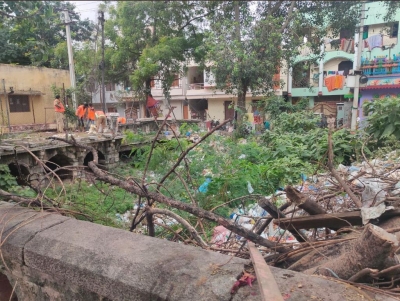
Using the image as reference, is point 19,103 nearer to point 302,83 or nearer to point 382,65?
point 302,83

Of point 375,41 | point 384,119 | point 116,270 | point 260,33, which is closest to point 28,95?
point 260,33

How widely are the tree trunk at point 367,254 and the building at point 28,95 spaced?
16.1 metres

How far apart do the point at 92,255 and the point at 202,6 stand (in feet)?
33.7

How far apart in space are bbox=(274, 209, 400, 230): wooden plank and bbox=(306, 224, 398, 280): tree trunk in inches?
14.1

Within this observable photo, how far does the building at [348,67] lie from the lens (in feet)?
40.8

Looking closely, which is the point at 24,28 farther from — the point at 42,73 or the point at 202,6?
the point at 42,73

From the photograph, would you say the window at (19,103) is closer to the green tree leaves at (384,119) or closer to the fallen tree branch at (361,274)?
the green tree leaves at (384,119)

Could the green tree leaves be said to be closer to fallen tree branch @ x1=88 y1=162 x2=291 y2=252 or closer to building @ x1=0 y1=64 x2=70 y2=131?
fallen tree branch @ x1=88 y1=162 x2=291 y2=252

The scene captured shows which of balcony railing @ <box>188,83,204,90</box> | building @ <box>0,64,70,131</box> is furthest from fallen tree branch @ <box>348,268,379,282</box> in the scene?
balcony railing @ <box>188,83,204,90</box>

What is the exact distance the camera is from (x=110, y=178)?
6.68ft

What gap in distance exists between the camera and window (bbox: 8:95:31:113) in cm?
1571

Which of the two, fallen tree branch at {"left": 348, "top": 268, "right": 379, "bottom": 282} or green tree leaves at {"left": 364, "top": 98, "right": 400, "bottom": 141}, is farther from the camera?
green tree leaves at {"left": 364, "top": 98, "right": 400, "bottom": 141}

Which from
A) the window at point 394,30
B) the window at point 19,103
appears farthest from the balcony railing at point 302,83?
the window at point 19,103

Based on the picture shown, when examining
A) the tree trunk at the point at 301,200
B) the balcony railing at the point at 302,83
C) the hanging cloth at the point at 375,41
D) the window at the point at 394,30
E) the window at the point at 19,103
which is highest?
the window at the point at 394,30
